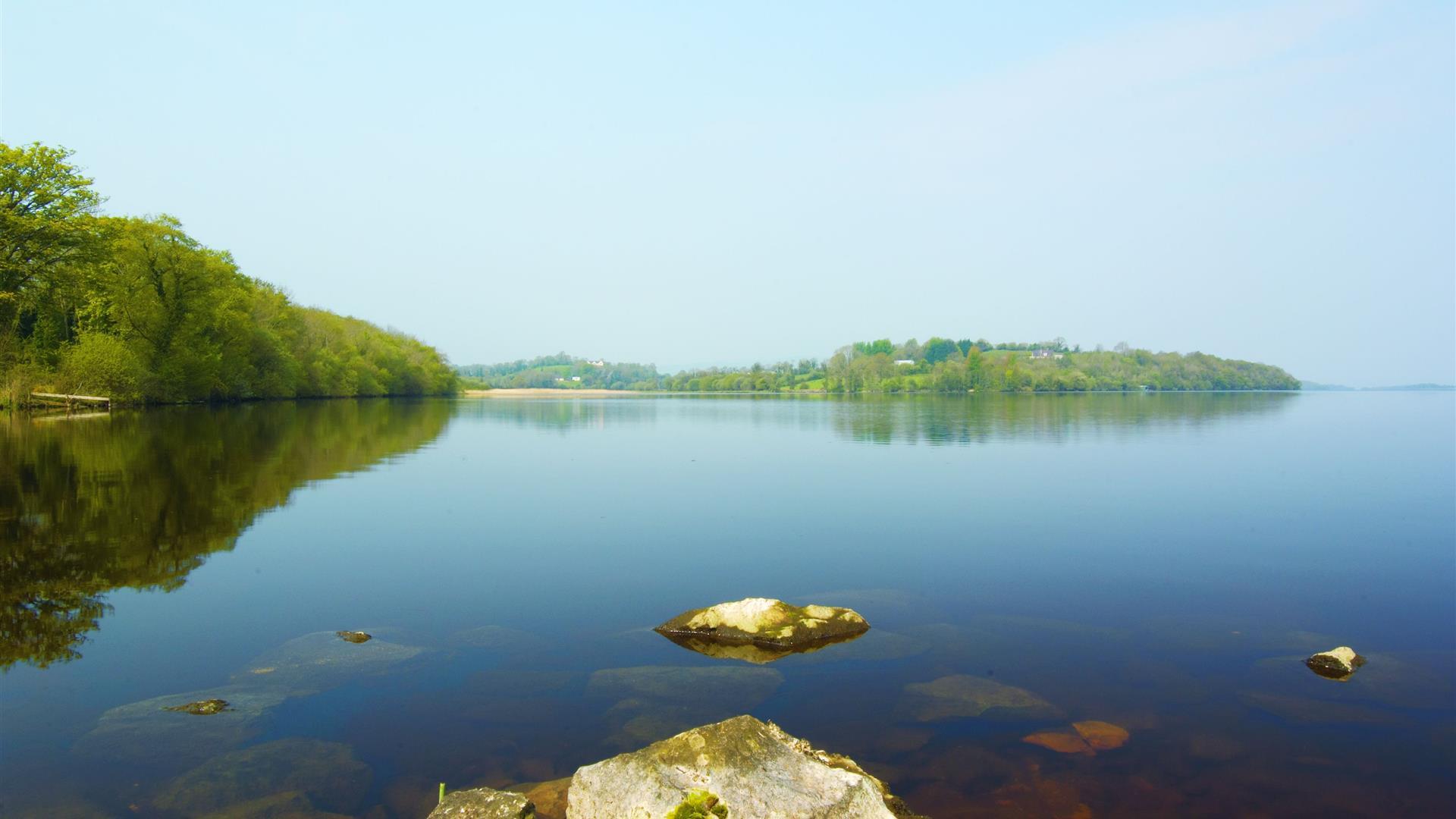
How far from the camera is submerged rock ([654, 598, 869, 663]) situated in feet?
33.8

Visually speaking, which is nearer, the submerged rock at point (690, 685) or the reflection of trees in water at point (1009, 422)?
the submerged rock at point (690, 685)

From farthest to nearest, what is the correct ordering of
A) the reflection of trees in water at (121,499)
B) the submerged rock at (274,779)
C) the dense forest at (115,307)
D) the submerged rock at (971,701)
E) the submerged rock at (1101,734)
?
the dense forest at (115,307) → the reflection of trees in water at (121,499) → the submerged rock at (971,701) → the submerged rock at (1101,734) → the submerged rock at (274,779)

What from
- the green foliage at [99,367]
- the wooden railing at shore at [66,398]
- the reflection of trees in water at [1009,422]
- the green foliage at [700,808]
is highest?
the green foliage at [99,367]

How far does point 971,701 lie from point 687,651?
353cm

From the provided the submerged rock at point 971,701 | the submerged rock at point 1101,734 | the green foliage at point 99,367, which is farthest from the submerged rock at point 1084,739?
the green foliage at point 99,367

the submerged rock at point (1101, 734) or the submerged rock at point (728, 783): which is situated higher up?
the submerged rock at point (728, 783)

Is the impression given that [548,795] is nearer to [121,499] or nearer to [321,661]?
[321,661]

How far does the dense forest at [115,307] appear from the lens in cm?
4797

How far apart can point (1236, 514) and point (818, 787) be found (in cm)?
1957

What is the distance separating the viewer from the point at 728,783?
542cm

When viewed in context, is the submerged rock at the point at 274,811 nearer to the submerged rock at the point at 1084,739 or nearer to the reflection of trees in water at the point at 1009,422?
the submerged rock at the point at 1084,739

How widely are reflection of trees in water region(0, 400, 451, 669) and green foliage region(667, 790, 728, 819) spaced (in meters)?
8.54

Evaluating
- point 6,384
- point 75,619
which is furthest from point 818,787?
point 6,384

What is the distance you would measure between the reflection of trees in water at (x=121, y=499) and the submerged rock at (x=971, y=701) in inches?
388
